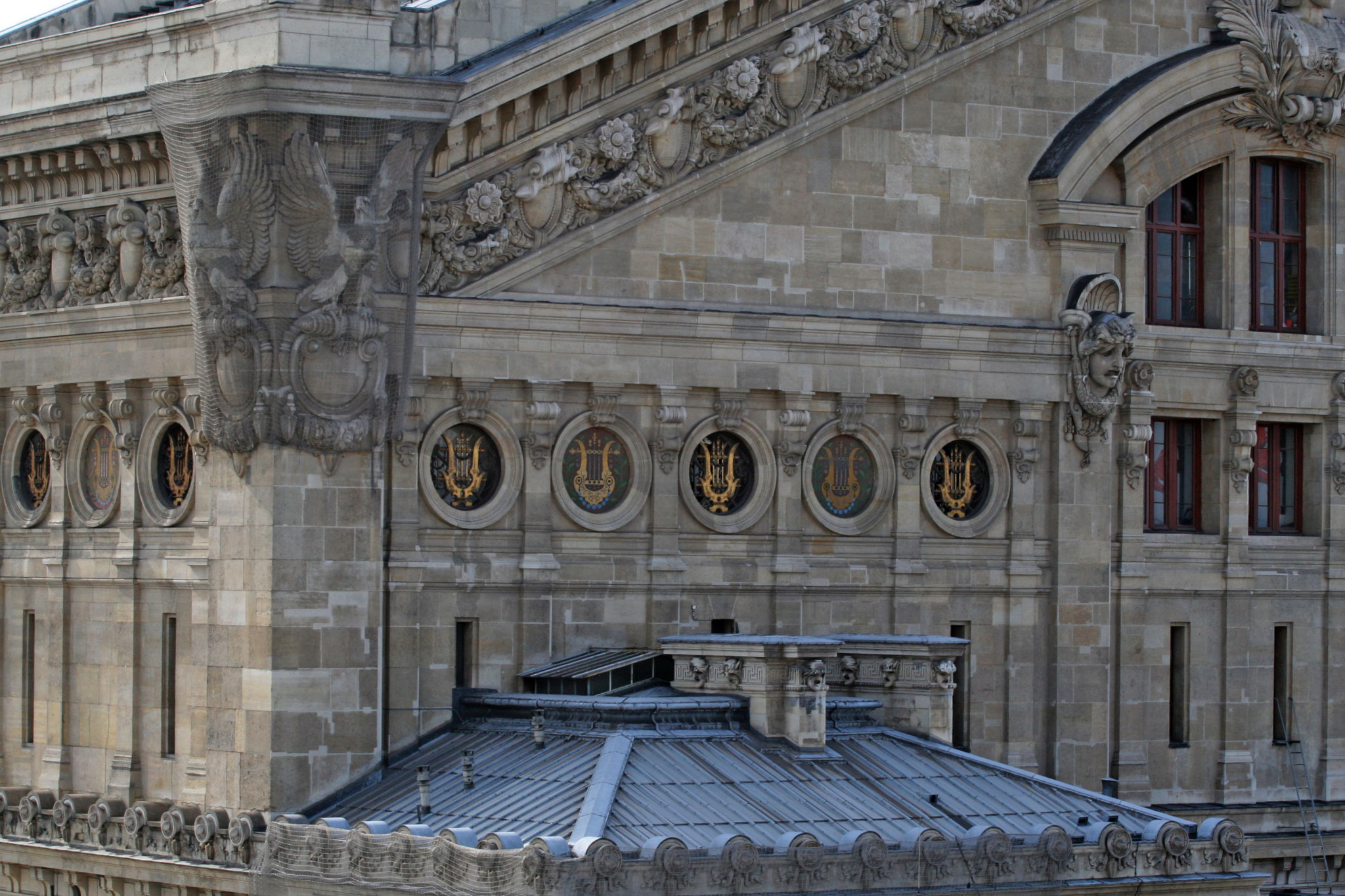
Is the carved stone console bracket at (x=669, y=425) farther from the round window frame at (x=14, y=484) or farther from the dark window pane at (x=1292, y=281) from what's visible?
the dark window pane at (x=1292, y=281)

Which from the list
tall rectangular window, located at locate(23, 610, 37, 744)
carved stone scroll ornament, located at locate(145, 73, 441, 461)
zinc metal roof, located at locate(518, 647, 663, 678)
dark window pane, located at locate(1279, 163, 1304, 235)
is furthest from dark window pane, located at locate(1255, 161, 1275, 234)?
tall rectangular window, located at locate(23, 610, 37, 744)

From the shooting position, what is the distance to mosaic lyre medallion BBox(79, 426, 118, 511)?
159 ft

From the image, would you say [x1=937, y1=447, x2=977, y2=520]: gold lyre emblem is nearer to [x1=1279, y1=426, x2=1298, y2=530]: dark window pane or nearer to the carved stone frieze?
[x1=1279, y1=426, x2=1298, y2=530]: dark window pane

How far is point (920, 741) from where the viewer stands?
44.6 metres

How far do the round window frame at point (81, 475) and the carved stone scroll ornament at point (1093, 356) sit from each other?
15.9 metres

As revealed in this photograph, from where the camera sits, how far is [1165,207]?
5194cm

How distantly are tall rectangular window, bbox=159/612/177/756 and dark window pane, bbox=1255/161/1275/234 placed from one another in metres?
20.3

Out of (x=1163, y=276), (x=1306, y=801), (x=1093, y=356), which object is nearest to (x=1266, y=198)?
(x=1163, y=276)

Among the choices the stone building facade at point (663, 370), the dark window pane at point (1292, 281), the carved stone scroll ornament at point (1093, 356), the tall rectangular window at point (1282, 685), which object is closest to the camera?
the stone building facade at point (663, 370)

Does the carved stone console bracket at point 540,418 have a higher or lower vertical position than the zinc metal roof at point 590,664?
higher

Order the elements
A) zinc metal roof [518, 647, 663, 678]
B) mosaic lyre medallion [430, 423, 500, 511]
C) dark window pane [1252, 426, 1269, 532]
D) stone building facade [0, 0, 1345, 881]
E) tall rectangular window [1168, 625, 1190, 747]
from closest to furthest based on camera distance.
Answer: stone building facade [0, 0, 1345, 881] → zinc metal roof [518, 647, 663, 678] → mosaic lyre medallion [430, 423, 500, 511] → tall rectangular window [1168, 625, 1190, 747] → dark window pane [1252, 426, 1269, 532]

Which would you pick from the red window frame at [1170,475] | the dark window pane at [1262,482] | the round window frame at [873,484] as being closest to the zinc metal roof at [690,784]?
the round window frame at [873,484]

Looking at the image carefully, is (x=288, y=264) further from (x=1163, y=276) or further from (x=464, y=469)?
(x=1163, y=276)

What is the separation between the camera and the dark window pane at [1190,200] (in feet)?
171
